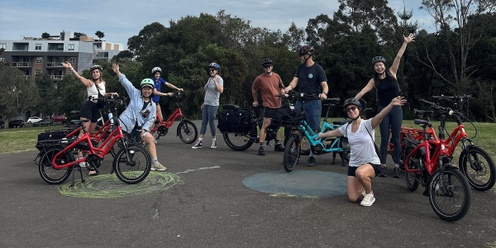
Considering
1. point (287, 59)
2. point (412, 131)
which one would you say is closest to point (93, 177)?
point (412, 131)

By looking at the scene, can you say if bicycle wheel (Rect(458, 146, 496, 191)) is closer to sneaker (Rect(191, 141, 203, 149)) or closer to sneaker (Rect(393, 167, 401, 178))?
sneaker (Rect(393, 167, 401, 178))

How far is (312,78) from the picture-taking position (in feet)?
26.1

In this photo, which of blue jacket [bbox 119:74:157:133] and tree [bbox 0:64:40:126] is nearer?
blue jacket [bbox 119:74:157:133]

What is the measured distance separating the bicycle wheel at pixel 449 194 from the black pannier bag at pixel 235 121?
15.9 ft

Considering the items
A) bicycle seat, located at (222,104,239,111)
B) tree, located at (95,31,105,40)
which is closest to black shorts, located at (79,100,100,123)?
bicycle seat, located at (222,104,239,111)

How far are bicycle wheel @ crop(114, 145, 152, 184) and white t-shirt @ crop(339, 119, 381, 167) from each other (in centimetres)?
309

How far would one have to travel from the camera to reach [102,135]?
7.57 metres

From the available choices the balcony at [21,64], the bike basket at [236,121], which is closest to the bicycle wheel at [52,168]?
the bike basket at [236,121]

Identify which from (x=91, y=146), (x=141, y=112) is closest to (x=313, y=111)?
(x=141, y=112)

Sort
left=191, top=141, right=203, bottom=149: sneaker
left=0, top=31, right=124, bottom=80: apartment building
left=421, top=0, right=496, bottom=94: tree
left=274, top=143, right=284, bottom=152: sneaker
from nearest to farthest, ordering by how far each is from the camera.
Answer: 1. left=274, top=143, right=284, bottom=152: sneaker
2. left=191, top=141, right=203, bottom=149: sneaker
3. left=421, top=0, right=496, bottom=94: tree
4. left=0, top=31, right=124, bottom=80: apartment building

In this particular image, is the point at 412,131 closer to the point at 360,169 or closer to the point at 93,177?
the point at 360,169

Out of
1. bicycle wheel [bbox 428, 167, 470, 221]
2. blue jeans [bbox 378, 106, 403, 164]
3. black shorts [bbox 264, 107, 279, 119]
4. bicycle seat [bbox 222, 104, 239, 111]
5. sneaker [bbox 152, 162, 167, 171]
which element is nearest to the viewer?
bicycle wheel [bbox 428, 167, 470, 221]

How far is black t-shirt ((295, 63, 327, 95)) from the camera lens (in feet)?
26.1

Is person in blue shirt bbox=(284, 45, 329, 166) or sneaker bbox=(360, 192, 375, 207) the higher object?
person in blue shirt bbox=(284, 45, 329, 166)
